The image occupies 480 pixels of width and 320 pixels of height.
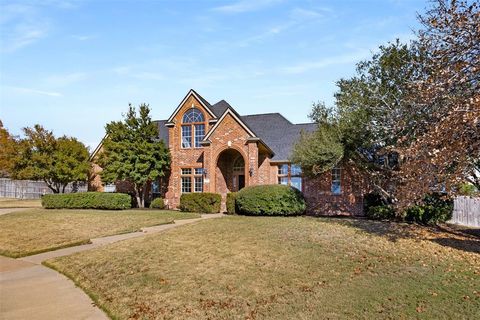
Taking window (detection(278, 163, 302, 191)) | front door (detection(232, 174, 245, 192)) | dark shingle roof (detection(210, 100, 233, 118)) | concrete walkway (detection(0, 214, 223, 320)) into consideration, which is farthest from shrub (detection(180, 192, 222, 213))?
concrete walkway (detection(0, 214, 223, 320))

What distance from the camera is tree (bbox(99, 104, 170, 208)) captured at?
23594 millimetres

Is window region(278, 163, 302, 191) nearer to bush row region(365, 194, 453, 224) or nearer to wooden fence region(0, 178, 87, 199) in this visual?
bush row region(365, 194, 453, 224)

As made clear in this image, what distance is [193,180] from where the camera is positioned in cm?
2500

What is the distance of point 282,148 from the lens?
79.4ft

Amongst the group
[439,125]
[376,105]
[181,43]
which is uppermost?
[181,43]

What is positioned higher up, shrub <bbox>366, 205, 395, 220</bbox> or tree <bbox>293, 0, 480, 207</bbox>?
tree <bbox>293, 0, 480, 207</bbox>

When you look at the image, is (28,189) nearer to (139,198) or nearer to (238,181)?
(139,198)

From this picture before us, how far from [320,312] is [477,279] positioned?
12.9ft

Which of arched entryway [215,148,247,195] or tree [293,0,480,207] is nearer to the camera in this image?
tree [293,0,480,207]

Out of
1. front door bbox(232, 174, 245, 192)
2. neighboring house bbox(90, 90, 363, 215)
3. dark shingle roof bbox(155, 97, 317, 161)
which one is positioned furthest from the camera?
front door bbox(232, 174, 245, 192)

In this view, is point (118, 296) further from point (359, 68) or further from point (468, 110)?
point (359, 68)

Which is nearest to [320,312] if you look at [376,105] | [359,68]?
[376,105]

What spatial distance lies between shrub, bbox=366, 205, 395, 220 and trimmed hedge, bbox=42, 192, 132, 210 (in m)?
15.1

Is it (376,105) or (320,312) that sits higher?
(376,105)
